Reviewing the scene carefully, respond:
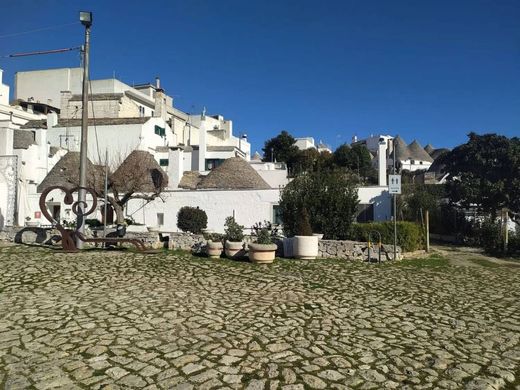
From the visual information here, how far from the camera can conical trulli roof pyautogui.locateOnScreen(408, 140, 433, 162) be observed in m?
95.1

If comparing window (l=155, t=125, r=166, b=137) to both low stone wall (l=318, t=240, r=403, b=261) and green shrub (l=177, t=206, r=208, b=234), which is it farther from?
low stone wall (l=318, t=240, r=403, b=261)

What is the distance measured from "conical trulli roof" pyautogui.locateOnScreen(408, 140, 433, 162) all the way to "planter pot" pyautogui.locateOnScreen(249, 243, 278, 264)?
8975 cm

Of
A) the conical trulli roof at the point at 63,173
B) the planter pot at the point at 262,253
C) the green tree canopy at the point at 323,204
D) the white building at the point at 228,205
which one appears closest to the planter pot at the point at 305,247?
the planter pot at the point at 262,253

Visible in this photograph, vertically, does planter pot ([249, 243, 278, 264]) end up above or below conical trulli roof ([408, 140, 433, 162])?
below

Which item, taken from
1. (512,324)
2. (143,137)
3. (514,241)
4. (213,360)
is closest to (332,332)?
(213,360)

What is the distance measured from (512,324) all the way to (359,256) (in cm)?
746

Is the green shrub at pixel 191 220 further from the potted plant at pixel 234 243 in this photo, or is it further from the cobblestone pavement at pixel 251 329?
the cobblestone pavement at pixel 251 329

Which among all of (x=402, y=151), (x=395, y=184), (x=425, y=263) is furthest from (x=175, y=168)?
(x=402, y=151)

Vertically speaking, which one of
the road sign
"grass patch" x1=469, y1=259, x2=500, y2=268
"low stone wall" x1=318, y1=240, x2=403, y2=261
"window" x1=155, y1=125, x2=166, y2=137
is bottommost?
"grass patch" x1=469, y1=259, x2=500, y2=268

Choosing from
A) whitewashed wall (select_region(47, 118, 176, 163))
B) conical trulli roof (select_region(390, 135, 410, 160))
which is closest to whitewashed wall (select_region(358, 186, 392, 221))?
whitewashed wall (select_region(47, 118, 176, 163))

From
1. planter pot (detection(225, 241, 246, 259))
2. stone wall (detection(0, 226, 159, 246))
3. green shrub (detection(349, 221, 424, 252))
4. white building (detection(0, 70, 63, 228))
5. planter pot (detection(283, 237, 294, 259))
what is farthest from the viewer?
white building (detection(0, 70, 63, 228))

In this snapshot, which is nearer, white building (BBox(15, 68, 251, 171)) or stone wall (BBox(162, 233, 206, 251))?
stone wall (BBox(162, 233, 206, 251))

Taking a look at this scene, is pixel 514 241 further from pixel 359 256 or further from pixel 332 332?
pixel 332 332

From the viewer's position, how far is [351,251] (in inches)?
565
